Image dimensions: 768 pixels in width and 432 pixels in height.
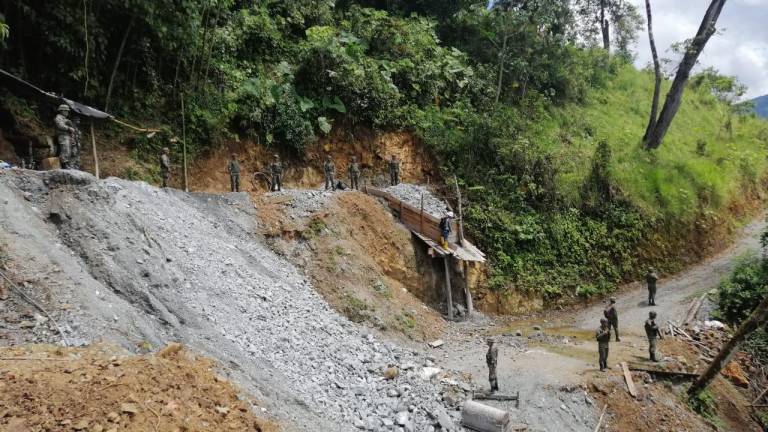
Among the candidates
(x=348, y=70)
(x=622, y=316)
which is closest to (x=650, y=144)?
(x=622, y=316)

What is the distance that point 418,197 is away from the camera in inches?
757

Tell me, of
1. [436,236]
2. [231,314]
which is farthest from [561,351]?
[231,314]

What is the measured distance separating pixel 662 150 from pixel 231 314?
941 inches

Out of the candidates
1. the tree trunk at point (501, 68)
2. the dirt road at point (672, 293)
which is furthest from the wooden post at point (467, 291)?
the tree trunk at point (501, 68)

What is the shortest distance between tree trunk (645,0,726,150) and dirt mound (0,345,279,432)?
78.8ft

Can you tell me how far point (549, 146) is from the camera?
2294cm

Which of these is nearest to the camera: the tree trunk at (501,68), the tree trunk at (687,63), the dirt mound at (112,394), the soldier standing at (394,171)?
the dirt mound at (112,394)

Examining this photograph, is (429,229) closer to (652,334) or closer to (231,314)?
(652,334)

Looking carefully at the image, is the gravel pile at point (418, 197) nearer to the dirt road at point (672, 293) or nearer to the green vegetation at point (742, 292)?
the dirt road at point (672, 293)

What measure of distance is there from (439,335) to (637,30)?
25.9m

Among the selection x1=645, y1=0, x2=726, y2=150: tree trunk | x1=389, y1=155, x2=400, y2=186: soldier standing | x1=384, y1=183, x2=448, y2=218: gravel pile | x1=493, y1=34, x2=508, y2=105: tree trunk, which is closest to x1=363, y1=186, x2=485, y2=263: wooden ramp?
x1=384, y1=183, x2=448, y2=218: gravel pile

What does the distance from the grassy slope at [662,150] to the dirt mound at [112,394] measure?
704 inches

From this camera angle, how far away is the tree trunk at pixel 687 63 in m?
22.3

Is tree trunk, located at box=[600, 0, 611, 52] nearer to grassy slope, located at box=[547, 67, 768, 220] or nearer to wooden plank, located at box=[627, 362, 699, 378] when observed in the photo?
grassy slope, located at box=[547, 67, 768, 220]
